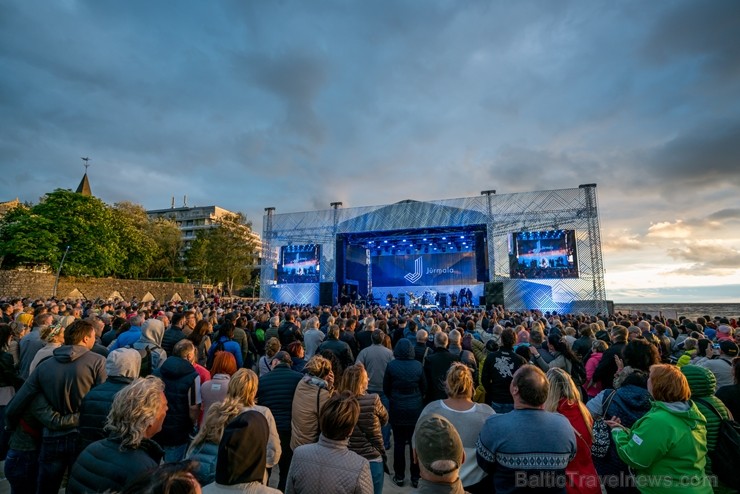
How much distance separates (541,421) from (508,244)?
65.9ft

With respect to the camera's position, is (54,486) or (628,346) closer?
(54,486)

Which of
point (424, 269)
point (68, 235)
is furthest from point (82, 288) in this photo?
point (424, 269)

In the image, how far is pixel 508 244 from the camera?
20703mm

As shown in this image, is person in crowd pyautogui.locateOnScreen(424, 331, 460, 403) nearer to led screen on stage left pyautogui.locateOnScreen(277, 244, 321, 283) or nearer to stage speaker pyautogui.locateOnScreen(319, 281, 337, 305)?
stage speaker pyautogui.locateOnScreen(319, 281, 337, 305)

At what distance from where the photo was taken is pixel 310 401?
301 cm

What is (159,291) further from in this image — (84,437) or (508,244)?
(84,437)

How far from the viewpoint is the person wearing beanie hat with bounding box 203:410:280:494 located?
1.49 metres

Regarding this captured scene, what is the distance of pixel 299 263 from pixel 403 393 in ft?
69.6

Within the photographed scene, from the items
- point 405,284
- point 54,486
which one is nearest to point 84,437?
point 54,486

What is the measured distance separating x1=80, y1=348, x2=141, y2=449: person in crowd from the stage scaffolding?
20.2 meters

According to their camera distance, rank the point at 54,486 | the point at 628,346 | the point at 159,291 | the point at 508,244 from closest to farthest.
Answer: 1. the point at 54,486
2. the point at 628,346
3. the point at 508,244
4. the point at 159,291

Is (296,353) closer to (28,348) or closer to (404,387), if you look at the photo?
(404,387)

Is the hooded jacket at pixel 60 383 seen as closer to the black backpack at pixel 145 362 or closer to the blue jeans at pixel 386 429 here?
the black backpack at pixel 145 362

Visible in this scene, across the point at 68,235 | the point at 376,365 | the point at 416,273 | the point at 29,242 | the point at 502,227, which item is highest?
the point at 68,235
